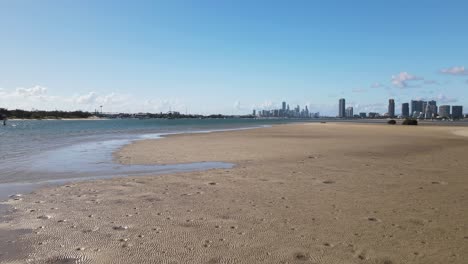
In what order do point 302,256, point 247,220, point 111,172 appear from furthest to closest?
1. point 111,172
2. point 247,220
3. point 302,256

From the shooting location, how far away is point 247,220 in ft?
25.8

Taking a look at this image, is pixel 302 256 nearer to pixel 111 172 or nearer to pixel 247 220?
pixel 247 220

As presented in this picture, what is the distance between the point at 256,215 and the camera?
325 inches

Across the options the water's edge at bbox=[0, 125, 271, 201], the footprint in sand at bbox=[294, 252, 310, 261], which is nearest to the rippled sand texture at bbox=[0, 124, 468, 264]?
the footprint in sand at bbox=[294, 252, 310, 261]

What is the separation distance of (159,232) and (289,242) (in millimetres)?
2458

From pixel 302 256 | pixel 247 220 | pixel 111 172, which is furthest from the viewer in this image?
pixel 111 172

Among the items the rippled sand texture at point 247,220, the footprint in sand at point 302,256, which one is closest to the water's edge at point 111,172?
the rippled sand texture at point 247,220

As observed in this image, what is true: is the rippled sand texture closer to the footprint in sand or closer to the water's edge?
the footprint in sand

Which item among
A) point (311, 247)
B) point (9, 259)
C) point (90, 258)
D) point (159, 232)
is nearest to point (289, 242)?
point (311, 247)

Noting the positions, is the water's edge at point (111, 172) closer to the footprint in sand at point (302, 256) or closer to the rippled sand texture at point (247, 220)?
the rippled sand texture at point (247, 220)

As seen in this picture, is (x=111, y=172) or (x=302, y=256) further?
(x=111, y=172)

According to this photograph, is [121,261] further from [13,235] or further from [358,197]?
[358,197]

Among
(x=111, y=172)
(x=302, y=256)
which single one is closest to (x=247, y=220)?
(x=302, y=256)

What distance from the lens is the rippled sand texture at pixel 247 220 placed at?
5.98 metres
